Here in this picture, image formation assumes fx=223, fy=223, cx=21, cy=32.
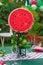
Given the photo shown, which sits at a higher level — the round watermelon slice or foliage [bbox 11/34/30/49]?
the round watermelon slice

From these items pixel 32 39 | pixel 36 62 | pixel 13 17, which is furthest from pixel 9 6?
pixel 36 62

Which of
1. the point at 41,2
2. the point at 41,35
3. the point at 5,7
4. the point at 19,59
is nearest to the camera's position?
the point at 19,59

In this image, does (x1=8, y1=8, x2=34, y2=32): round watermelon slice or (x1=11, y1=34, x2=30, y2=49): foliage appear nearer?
(x1=8, y1=8, x2=34, y2=32): round watermelon slice

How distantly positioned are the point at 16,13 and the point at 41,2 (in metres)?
1.46

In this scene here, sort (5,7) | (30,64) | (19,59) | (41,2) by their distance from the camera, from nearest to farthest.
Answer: (30,64)
(19,59)
(41,2)
(5,7)

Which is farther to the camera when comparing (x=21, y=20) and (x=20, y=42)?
(x=20, y=42)

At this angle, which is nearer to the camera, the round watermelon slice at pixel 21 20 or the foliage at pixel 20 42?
the round watermelon slice at pixel 21 20

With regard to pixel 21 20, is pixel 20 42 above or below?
below

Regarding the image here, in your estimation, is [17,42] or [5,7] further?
[5,7]

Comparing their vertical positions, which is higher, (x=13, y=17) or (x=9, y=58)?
(x=13, y=17)

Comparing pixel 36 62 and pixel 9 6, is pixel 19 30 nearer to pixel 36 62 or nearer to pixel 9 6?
pixel 36 62

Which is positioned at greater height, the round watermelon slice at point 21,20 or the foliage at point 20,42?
the round watermelon slice at point 21,20

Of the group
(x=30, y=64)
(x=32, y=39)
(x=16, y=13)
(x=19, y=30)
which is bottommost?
(x=32, y=39)

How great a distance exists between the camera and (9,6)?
10.2 m
